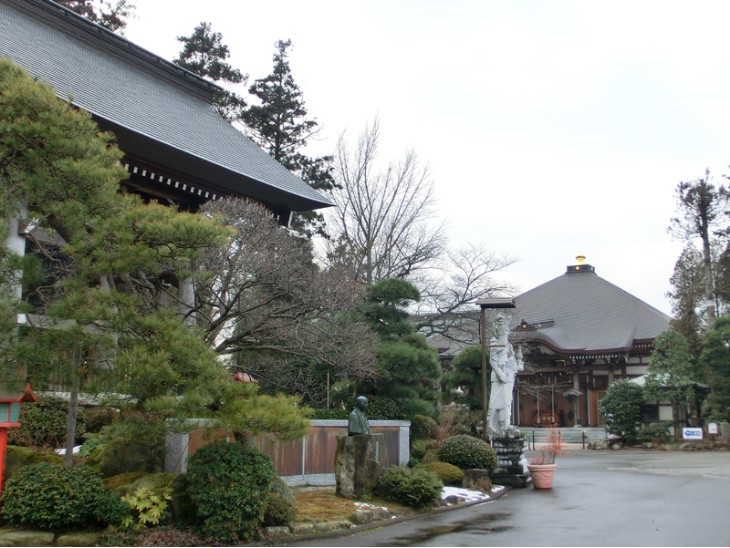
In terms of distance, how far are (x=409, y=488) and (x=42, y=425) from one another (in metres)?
6.56

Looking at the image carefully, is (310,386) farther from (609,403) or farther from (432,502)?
(609,403)

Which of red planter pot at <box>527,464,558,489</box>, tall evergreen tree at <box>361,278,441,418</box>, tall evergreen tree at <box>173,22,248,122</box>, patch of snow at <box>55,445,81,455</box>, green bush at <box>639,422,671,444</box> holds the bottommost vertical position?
red planter pot at <box>527,464,558,489</box>

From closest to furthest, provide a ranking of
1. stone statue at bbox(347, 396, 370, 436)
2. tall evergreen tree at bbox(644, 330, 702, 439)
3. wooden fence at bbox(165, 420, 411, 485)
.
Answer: stone statue at bbox(347, 396, 370, 436) < wooden fence at bbox(165, 420, 411, 485) < tall evergreen tree at bbox(644, 330, 702, 439)

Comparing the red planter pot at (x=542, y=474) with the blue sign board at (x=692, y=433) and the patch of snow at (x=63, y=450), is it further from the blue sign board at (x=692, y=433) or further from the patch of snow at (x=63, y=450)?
the blue sign board at (x=692, y=433)

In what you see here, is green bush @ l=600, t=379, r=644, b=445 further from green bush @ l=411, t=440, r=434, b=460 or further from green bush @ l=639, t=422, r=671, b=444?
green bush @ l=411, t=440, r=434, b=460

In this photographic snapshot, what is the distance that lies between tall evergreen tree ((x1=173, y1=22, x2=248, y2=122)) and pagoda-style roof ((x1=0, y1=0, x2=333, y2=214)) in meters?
11.2

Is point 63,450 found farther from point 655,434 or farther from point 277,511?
point 655,434

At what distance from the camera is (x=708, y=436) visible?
1256 inches

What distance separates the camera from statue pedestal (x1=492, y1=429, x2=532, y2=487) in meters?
17.0

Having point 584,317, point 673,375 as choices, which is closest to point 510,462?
point 673,375

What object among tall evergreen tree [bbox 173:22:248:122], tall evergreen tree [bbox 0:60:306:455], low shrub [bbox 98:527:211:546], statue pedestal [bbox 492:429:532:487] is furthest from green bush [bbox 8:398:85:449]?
tall evergreen tree [bbox 173:22:248:122]

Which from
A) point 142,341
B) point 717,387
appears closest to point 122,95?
point 142,341

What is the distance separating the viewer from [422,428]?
18375 mm

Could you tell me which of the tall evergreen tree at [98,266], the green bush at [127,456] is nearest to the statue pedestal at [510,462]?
the green bush at [127,456]
